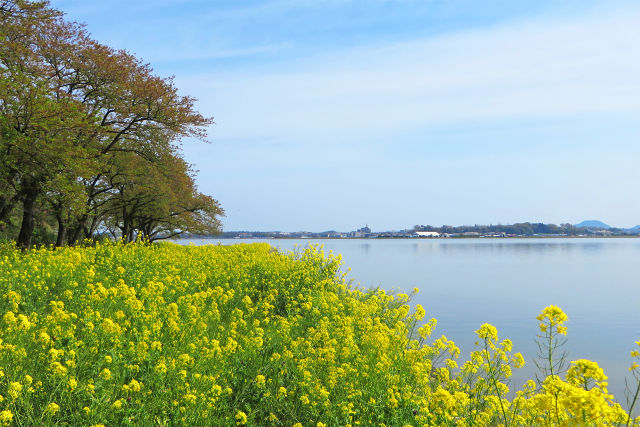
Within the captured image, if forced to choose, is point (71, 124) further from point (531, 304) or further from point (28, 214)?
point (531, 304)

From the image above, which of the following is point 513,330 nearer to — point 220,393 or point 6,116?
point 220,393

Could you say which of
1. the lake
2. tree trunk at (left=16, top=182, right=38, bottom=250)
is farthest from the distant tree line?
the lake

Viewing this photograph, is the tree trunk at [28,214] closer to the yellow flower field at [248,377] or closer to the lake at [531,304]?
the lake at [531,304]

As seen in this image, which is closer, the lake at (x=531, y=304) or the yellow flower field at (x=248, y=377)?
the yellow flower field at (x=248, y=377)

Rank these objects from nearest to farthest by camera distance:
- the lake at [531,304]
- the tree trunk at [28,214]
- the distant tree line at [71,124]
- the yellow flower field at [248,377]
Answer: the yellow flower field at [248,377] < the lake at [531,304] < the distant tree line at [71,124] < the tree trunk at [28,214]

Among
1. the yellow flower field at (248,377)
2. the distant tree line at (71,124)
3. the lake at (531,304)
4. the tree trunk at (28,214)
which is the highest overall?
the distant tree line at (71,124)

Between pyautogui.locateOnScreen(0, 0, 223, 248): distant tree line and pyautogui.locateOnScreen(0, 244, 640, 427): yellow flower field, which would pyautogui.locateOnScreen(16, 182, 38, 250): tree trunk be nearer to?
pyautogui.locateOnScreen(0, 0, 223, 248): distant tree line

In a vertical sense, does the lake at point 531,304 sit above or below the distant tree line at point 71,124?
below

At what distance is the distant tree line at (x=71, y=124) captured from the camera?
1773cm

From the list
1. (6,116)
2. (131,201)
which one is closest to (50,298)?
(6,116)

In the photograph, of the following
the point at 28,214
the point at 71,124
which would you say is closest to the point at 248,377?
the point at 71,124

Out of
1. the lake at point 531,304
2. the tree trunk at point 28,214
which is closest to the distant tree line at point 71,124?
the tree trunk at point 28,214

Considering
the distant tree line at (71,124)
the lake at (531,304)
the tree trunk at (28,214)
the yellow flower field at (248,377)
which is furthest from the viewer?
the tree trunk at (28,214)

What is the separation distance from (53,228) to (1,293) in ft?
107
